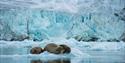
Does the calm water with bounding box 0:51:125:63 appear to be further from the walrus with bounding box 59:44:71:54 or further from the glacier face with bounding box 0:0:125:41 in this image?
the glacier face with bounding box 0:0:125:41

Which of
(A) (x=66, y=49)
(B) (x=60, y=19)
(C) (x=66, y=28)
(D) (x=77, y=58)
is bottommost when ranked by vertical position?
(D) (x=77, y=58)

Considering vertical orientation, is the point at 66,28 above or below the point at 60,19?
below

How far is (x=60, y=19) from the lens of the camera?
5324mm

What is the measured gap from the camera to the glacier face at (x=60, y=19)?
528 cm

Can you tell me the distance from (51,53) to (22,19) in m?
0.66

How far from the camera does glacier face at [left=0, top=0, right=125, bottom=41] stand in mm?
5281

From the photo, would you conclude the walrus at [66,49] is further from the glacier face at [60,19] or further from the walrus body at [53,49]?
the glacier face at [60,19]

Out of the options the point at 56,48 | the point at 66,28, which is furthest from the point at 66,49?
the point at 66,28

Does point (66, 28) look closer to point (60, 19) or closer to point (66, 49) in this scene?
point (60, 19)

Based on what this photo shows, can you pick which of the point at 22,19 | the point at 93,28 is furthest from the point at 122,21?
the point at 22,19

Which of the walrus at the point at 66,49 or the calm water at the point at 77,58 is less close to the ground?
the walrus at the point at 66,49

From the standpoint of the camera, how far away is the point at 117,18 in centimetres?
538

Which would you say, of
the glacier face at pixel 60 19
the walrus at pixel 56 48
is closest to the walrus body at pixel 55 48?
the walrus at pixel 56 48

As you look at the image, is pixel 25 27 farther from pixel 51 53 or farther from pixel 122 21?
Answer: pixel 122 21
